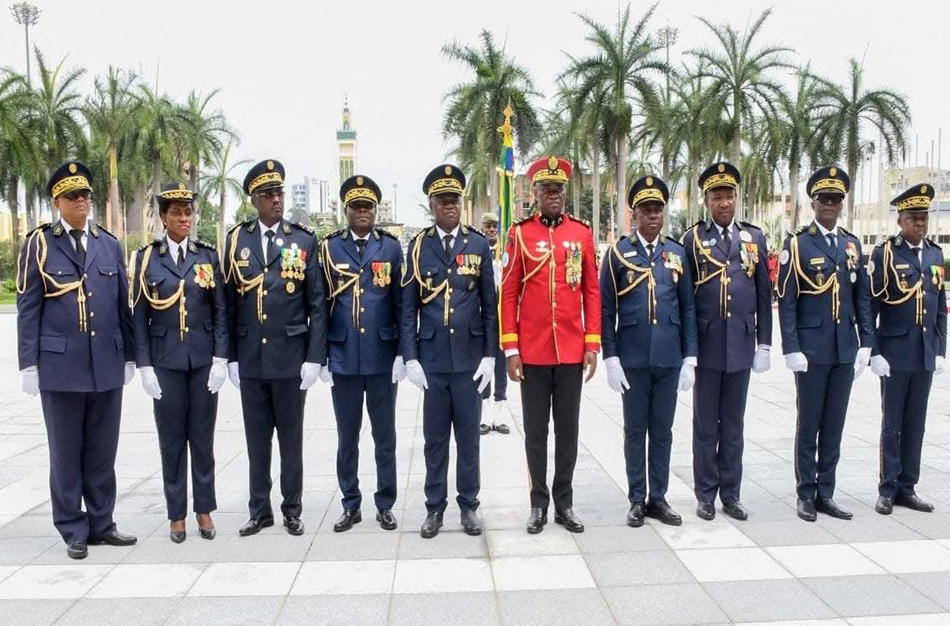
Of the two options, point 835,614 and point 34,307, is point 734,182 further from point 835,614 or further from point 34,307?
point 34,307

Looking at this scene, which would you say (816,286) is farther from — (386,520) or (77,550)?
(77,550)

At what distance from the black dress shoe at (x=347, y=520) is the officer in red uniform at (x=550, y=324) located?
108 cm

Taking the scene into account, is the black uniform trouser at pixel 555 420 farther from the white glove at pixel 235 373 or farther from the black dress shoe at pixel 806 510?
the white glove at pixel 235 373

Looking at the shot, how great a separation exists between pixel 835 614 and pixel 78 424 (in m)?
4.13

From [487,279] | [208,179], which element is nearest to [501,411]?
[487,279]

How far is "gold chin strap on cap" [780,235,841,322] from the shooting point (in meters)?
4.79

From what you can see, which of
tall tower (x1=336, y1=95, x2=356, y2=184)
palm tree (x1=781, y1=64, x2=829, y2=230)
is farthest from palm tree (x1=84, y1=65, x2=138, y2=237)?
tall tower (x1=336, y1=95, x2=356, y2=184)

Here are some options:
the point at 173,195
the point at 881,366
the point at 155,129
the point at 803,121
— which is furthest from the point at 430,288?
the point at 155,129

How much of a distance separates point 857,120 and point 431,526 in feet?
92.8

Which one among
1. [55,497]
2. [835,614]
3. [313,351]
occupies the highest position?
[313,351]

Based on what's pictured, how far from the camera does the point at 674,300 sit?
185 inches

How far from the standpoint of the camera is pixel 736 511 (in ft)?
15.6

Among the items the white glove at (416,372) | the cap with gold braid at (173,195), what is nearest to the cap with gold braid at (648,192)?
the white glove at (416,372)

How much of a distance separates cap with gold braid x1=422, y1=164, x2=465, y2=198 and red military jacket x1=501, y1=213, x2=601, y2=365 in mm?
442
